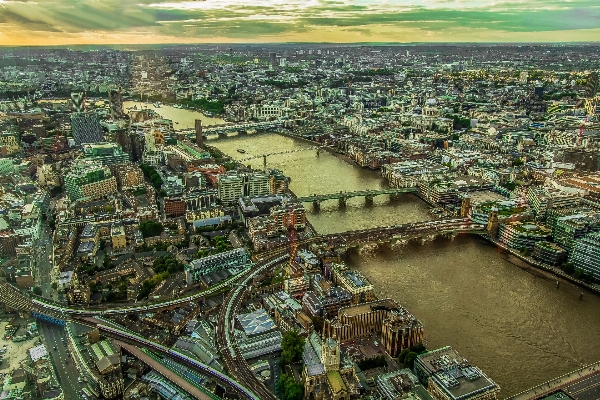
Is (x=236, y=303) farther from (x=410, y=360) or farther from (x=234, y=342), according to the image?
(x=410, y=360)

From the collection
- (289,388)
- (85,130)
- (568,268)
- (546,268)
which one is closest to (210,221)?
(289,388)

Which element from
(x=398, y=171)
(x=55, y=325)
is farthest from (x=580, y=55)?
(x=55, y=325)

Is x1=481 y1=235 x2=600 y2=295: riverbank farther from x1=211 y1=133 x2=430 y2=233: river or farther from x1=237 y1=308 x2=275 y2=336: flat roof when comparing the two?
x1=237 y1=308 x2=275 y2=336: flat roof

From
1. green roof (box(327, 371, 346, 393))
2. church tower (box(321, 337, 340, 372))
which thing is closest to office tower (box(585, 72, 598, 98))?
church tower (box(321, 337, 340, 372))

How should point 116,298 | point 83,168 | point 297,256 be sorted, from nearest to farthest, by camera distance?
point 116,298, point 297,256, point 83,168

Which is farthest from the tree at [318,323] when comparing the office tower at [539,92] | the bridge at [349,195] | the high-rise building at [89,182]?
the office tower at [539,92]

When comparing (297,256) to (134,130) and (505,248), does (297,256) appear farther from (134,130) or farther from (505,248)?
(134,130)

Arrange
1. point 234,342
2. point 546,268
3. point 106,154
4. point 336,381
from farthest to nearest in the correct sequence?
point 106,154 < point 546,268 < point 234,342 < point 336,381
